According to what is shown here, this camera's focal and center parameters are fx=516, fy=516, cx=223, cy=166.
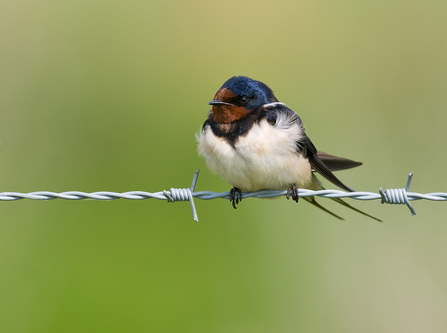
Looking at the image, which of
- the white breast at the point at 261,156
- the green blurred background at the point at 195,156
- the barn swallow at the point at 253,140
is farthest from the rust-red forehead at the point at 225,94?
the green blurred background at the point at 195,156

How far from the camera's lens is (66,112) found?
546cm

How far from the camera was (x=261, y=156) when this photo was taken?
2.87 m

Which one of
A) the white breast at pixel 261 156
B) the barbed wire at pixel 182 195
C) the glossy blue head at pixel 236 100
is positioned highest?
the glossy blue head at pixel 236 100

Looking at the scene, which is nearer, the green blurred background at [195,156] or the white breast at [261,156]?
the white breast at [261,156]

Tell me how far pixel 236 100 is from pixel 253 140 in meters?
Answer: 0.28

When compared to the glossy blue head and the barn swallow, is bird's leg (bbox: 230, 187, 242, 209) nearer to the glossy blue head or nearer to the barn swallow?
the barn swallow

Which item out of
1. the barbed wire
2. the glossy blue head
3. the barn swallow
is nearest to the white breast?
the barn swallow

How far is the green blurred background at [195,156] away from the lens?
170 inches

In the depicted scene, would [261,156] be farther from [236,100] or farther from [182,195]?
[182,195]

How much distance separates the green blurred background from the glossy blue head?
1.76m

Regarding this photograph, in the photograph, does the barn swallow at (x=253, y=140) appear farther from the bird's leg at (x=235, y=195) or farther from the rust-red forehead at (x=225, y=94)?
the bird's leg at (x=235, y=195)

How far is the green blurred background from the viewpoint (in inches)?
170

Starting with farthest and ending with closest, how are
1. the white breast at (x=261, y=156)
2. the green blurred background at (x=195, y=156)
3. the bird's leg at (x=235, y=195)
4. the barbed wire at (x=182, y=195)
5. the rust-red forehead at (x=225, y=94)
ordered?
the green blurred background at (x=195, y=156) < the bird's leg at (x=235, y=195) < the rust-red forehead at (x=225, y=94) < the white breast at (x=261, y=156) < the barbed wire at (x=182, y=195)

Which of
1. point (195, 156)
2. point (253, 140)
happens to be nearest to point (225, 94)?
point (253, 140)
